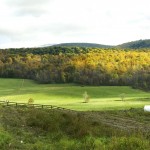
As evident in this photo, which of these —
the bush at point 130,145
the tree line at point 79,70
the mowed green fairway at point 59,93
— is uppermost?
the bush at point 130,145

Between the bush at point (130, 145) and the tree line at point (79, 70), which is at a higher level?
the bush at point (130, 145)

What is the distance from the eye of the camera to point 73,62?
181 meters

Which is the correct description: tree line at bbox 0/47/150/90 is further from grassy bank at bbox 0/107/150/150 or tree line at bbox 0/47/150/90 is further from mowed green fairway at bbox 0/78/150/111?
grassy bank at bbox 0/107/150/150

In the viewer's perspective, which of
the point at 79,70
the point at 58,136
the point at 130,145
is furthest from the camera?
the point at 79,70

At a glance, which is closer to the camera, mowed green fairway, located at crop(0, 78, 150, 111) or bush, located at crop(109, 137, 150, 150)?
bush, located at crop(109, 137, 150, 150)

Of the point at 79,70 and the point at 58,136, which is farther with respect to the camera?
the point at 79,70

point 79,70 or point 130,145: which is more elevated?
point 130,145

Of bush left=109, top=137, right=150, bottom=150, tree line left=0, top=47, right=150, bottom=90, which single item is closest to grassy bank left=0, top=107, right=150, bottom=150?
bush left=109, top=137, right=150, bottom=150

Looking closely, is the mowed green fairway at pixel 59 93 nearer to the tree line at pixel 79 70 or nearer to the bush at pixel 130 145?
the tree line at pixel 79 70

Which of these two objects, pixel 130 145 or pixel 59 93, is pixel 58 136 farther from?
pixel 59 93

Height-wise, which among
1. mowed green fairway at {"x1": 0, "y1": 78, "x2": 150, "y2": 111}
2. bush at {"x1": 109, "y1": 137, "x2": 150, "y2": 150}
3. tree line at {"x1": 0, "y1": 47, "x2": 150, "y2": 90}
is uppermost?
bush at {"x1": 109, "y1": 137, "x2": 150, "y2": 150}

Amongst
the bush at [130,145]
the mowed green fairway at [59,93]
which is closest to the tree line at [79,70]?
the mowed green fairway at [59,93]

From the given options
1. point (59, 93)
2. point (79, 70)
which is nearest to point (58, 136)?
point (59, 93)

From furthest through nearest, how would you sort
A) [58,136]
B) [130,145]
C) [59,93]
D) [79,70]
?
[79,70] → [59,93] → [58,136] → [130,145]
